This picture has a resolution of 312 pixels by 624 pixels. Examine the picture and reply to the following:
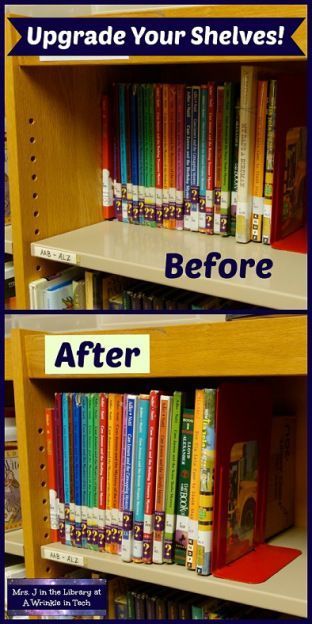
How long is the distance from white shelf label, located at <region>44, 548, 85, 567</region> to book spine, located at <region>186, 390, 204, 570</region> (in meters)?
0.22

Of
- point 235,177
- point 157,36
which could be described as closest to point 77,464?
point 235,177

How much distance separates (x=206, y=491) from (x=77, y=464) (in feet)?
0.94

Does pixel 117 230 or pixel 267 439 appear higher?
pixel 117 230

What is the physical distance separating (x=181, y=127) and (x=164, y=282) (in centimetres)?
37

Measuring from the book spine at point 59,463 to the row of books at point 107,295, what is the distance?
1.06 ft

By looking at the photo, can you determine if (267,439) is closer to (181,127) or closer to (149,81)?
(181,127)

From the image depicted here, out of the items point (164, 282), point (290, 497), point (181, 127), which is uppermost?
point (181, 127)

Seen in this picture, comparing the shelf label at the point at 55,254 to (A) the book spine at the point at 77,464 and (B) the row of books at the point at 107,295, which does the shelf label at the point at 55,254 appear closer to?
(B) the row of books at the point at 107,295

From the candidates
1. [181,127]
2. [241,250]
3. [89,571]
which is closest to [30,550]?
[89,571]

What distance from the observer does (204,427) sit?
136 cm

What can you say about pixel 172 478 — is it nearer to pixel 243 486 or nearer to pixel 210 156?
pixel 243 486

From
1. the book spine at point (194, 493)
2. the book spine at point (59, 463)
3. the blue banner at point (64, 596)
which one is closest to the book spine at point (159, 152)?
the book spine at point (59, 463)

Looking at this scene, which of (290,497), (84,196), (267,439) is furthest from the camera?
(84,196)

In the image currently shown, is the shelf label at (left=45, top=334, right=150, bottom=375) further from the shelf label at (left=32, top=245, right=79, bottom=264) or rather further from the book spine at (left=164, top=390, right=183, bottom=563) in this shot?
the shelf label at (left=32, top=245, right=79, bottom=264)
